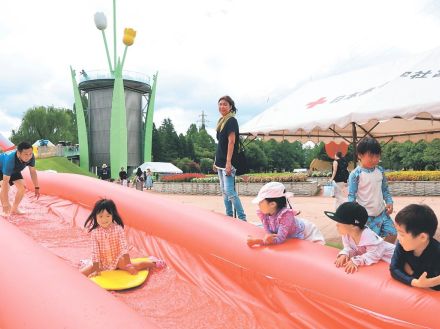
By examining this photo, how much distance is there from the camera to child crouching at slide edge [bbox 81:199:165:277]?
308 centimetres

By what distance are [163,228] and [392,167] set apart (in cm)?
4118

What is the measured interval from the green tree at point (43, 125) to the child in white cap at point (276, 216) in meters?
43.0

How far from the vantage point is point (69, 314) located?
5.65 ft

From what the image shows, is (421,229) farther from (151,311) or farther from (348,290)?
(151,311)

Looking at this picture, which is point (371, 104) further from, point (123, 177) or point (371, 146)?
point (123, 177)

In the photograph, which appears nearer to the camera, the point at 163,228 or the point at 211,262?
the point at 211,262

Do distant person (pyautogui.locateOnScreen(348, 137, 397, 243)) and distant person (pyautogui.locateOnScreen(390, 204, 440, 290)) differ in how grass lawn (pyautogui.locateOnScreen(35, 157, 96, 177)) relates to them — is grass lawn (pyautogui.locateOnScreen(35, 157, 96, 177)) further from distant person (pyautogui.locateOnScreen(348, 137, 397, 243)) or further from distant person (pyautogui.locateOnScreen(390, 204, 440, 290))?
distant person (pyautogui.locateOnScreen(390, 204, 440, 290))

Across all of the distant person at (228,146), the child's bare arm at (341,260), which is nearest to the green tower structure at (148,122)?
the distant person at (228,146)

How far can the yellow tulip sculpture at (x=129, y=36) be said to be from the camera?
91.2 ft

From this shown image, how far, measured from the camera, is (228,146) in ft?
12.9

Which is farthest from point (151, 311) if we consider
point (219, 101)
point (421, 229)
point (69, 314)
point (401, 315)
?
point (219, 101)

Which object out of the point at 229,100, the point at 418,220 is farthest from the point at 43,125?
the point at 418,220

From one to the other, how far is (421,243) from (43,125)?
44254mm

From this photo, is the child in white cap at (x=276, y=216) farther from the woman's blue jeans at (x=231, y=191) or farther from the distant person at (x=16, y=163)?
the distant person at (x=16, y=163)
